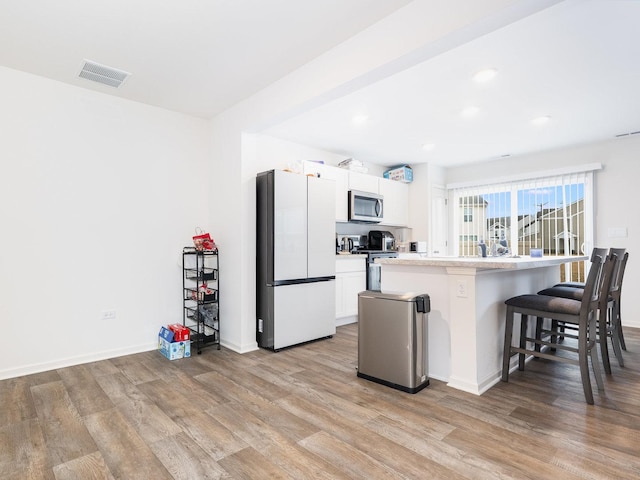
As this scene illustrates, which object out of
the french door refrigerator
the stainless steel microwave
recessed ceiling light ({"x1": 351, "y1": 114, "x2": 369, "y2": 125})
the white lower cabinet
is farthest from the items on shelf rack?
recessed ceiling light ({"x1": 351, "y1": 114, "x2": 369, "y2": 125})

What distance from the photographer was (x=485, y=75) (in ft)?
9.64

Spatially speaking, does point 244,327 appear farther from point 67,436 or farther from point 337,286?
point 67,436

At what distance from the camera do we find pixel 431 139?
4699 mm

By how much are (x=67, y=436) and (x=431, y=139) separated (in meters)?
4.71

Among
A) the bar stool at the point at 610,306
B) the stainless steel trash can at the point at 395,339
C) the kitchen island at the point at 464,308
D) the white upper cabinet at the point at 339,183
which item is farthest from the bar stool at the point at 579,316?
the white upper cabinet at the point at 339,183

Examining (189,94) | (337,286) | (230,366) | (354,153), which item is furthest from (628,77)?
(230,366)

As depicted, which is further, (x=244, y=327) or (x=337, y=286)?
(x=337, y=286)

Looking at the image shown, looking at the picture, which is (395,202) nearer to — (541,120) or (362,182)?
(362,182)

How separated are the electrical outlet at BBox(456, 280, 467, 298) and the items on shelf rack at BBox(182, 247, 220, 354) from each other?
2.46m

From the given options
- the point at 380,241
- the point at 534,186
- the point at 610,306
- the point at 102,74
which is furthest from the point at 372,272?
the point at 102,74

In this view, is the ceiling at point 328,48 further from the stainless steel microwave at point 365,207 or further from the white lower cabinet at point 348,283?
the white lower cabinet at point 348,283

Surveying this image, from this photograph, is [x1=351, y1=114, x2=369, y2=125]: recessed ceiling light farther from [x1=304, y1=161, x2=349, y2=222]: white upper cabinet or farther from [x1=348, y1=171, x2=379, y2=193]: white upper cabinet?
[x1=348, y1=171, x2=379, y2=193]: white upper cabinet

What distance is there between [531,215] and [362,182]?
2.84m

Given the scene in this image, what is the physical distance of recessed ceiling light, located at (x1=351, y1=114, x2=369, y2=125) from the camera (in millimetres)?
3871
